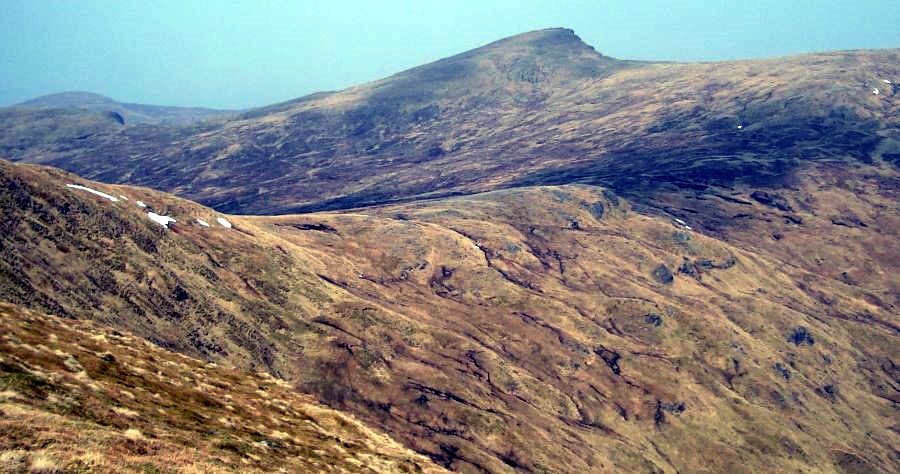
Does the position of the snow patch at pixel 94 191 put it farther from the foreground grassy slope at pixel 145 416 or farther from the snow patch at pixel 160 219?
the foreground grassy slope at pixel 145 416

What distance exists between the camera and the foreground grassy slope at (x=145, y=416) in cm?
2714

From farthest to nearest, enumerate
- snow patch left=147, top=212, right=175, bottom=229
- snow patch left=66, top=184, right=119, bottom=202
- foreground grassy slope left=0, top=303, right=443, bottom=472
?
snow patch left=147, top=212, right=175, bottom=229
snow patch left=66, top=184, right=119, bottom=202
foreground grassy slope left=0, top=303, right=443, bottom=472

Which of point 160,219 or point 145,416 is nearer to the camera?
point 145,416

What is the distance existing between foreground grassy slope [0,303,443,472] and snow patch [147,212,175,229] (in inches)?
3756

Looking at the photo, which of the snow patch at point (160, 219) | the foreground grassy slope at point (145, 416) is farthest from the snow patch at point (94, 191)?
the foreground grassy slope at point (145, 416)

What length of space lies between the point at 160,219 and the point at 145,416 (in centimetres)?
12534

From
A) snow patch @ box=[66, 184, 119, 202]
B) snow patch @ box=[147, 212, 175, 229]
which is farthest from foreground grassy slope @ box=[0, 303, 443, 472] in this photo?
snow patch @ box=[147, 212, 175, 229]

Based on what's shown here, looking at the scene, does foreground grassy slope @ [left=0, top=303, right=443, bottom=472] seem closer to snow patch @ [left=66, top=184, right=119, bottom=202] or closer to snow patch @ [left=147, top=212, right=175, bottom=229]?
snow patch @ [left=66, top=184, right=119, bottom=202]

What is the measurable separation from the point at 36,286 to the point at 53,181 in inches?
1610

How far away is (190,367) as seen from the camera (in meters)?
57.1

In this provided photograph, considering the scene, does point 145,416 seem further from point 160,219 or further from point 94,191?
point 160,219

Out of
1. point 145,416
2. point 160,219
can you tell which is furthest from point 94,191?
point 145,416

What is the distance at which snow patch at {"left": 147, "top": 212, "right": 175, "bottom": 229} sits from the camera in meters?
147

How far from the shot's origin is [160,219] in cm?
14988
